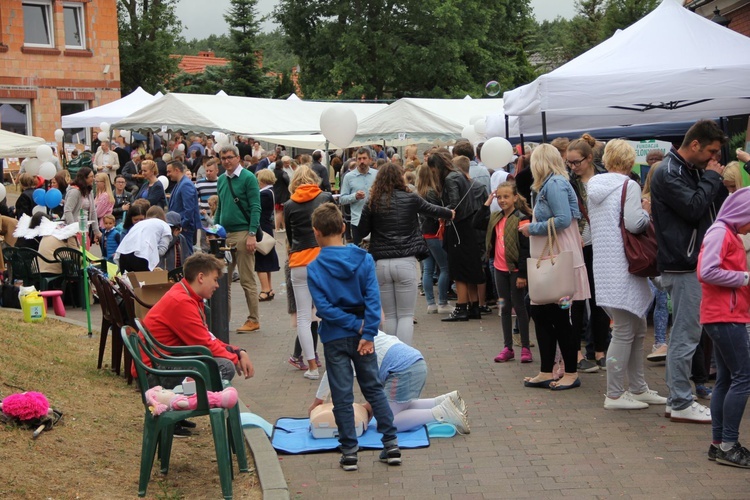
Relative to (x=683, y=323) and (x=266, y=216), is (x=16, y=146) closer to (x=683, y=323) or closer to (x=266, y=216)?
(x=266, y=216)

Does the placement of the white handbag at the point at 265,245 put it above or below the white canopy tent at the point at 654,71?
below

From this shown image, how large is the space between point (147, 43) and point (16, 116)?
40.8ft

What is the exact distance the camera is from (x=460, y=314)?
12.0 meters

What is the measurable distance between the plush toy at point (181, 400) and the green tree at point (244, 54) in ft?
162

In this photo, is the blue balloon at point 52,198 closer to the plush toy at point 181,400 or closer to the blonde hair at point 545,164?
the blonde hair at point 545,164

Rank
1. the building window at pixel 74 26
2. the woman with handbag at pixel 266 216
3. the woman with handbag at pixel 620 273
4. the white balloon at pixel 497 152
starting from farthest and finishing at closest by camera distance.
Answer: the building window at pixel 74 26
the woman with handbag at pixel 266 216
the white balloon at pixel 497 152
the woman with handbag at pixel 620 273

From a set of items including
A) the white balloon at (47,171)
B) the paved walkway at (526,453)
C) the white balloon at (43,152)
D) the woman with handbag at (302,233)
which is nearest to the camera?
the paved walkway at (526,453)

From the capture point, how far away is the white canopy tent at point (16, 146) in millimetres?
17562

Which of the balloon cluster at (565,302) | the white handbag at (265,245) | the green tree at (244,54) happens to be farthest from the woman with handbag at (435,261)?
the green tree at (244,54)

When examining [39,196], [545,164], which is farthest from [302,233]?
[39,196]

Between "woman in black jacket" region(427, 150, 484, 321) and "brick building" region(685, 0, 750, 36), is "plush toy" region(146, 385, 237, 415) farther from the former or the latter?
"brick building" region(685, 0, 750, 36)

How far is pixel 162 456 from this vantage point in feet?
19.6

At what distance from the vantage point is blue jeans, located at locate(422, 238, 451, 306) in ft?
40.8

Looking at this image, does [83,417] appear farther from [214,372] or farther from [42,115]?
[42,115]
